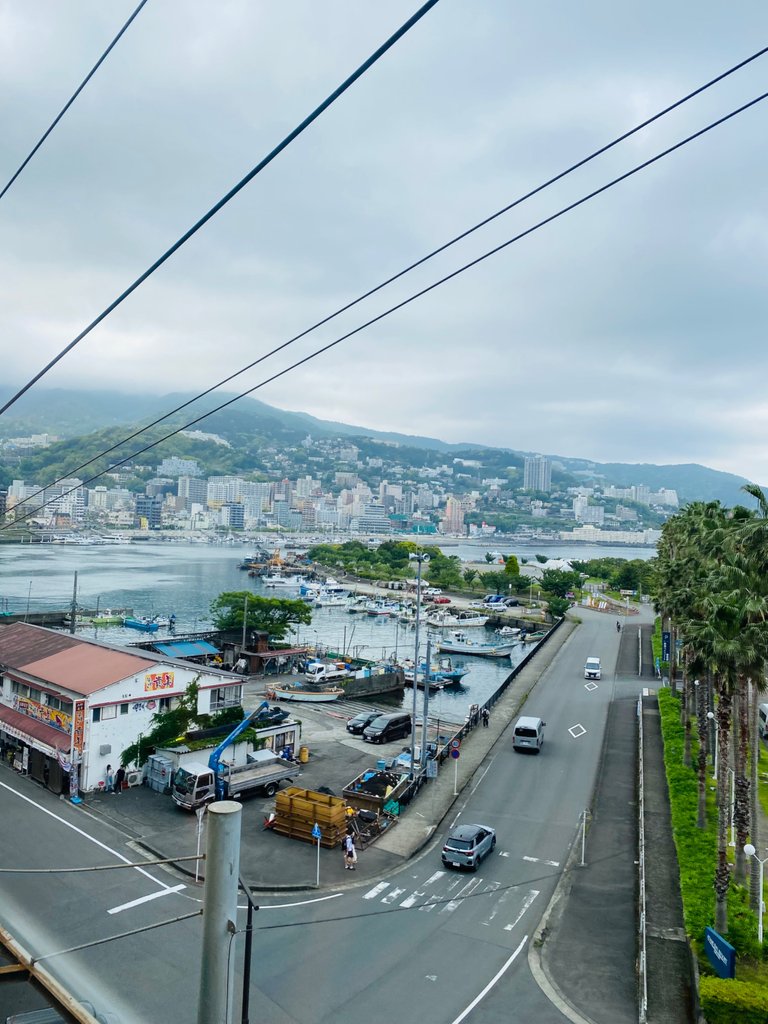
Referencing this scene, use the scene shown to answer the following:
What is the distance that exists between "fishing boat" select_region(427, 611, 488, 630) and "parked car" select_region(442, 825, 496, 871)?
58.7 meters

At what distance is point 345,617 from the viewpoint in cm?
8869

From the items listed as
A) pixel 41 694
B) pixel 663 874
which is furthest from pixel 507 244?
pixel 41 694

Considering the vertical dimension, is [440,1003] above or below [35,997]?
below

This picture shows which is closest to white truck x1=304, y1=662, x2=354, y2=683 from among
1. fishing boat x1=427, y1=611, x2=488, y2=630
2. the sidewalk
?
the sidewalk

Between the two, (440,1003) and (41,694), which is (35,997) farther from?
(41,694)

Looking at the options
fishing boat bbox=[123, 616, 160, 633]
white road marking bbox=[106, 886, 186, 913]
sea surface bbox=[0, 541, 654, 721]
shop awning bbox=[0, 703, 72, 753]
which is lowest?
sea surface bbox=[0, 541, 654, 721]

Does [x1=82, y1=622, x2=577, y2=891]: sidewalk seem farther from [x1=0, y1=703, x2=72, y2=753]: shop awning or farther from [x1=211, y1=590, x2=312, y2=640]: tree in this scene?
[x1=211, y1=590, x2=312, y2=640]: tree

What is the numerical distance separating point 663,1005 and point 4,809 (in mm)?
16943

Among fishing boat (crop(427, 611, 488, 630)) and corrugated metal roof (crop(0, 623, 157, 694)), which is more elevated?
corrugated metal roof (crop(0, 623, 157, 694))

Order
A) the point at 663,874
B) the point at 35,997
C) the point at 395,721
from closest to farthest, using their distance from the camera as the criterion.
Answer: the point at 35,997 < the point at 663,874 < the point at 395,721

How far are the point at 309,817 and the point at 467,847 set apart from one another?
4073mm

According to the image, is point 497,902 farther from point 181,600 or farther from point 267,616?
point 181,600

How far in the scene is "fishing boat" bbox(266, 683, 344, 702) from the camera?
37188 millimetres

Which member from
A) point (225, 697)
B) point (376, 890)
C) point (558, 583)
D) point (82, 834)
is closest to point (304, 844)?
point (376, 890)
